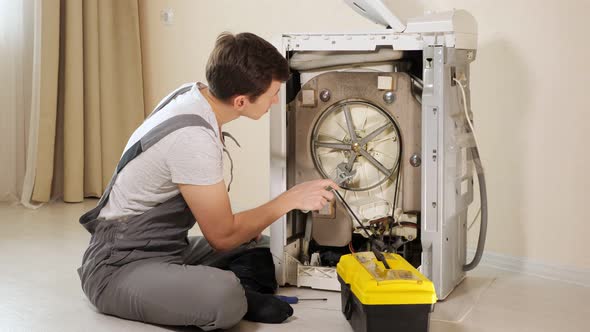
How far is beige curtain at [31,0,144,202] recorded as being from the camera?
155 inches

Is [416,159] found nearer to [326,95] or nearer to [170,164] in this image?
[326,95]

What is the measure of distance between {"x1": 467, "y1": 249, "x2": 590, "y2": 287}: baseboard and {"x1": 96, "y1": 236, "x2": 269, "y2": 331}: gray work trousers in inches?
42.4

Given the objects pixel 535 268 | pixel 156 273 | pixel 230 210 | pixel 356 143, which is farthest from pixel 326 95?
pixel 535 268

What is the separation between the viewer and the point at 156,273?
1978 millimetres

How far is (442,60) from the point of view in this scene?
217 cm

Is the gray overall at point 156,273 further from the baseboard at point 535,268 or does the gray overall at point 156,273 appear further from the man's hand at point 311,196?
the baseboard at point 535,268

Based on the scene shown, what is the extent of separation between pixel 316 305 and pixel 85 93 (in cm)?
229

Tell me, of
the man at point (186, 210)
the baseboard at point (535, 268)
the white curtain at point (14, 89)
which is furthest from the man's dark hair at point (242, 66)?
the white curtain at point (14, 89)

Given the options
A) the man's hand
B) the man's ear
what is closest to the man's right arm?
the man's hand

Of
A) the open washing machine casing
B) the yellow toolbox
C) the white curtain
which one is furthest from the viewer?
the white curtain

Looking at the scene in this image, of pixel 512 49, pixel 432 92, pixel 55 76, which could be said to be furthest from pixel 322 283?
pixel 55 76

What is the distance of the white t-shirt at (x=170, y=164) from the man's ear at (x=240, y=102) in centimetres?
7

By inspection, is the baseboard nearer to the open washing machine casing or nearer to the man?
the open washing machine casing

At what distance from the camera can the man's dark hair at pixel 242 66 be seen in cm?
201
